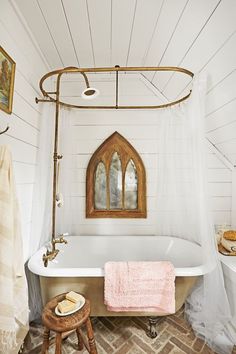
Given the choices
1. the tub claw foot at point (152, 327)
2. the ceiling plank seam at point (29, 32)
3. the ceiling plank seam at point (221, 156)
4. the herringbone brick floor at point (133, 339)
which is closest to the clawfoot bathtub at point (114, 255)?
the tub claw foot at point (152, 327)

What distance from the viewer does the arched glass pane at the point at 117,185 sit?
2389mm

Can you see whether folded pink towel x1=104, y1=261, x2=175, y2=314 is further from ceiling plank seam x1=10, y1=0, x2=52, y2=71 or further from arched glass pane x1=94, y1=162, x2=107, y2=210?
ceiling plank seam x1=10, y1=0, x2=52, y2=71

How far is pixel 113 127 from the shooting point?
2.39 m

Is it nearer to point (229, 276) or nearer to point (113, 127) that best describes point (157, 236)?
point (229, 276)

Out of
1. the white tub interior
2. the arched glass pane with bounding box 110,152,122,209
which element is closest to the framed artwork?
the arched glass pane with bounding box 110,152,122,209

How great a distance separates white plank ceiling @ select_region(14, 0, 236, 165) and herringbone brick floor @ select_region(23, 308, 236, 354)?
1.84m

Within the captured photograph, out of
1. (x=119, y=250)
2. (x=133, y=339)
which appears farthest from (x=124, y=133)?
(x=133, y=339)

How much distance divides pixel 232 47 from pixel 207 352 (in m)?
2.18

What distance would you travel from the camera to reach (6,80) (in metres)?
1.32

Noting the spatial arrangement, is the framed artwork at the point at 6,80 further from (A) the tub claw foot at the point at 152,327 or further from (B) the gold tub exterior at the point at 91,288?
(A) the tub claw foot at the point at 152,327

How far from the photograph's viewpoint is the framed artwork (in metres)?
1.27

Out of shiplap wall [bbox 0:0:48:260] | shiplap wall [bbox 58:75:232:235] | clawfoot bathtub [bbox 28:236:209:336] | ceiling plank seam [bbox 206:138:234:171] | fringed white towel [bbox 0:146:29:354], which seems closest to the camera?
fringed white towel [bbox 0:146:29:354]

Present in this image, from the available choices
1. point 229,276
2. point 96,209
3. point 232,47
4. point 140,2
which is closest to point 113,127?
point 96,209

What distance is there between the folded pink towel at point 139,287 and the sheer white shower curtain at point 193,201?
319 millimetres
